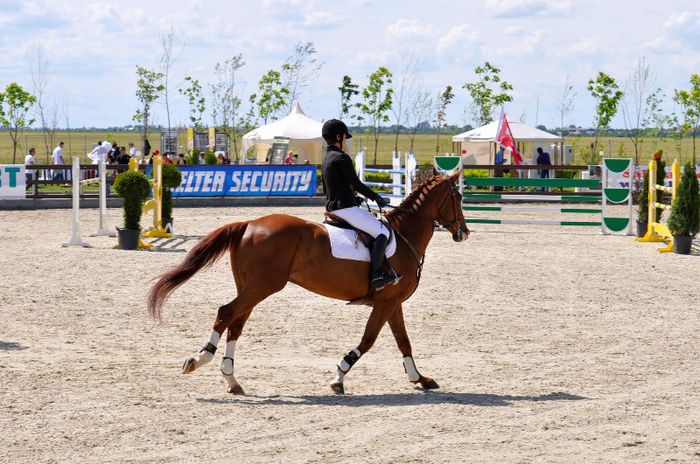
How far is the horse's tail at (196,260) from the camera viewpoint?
314 inches

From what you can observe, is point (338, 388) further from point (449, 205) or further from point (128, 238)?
point (128, 238)

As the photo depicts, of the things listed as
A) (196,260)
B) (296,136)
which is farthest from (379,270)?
(296,136)

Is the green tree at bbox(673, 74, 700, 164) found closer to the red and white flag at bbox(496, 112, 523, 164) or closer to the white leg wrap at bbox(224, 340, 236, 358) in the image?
the red and white flag at bbox(496, 112, 523, 164)

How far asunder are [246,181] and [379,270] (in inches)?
898

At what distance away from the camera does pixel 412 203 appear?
8.84 m

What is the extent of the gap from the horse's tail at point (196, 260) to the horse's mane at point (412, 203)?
1402 mm

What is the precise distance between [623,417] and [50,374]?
4445 millimetres

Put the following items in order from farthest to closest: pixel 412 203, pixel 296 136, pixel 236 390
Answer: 1. pixel 296 136
2. pixel 412 203
3. pixel 236 390

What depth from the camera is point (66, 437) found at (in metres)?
6.44

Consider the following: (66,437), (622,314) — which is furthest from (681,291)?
(66,437)

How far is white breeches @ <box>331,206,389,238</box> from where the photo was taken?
322 inches

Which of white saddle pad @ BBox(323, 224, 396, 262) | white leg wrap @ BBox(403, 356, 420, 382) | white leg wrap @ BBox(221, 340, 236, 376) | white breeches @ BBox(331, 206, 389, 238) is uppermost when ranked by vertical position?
white breeches @ BBox(331, 206, 389, 238)

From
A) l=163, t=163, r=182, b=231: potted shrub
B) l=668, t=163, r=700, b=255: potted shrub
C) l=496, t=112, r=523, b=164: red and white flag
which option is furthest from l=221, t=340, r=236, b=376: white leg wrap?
l=496, t=112, r=523, b=164: red and white flag

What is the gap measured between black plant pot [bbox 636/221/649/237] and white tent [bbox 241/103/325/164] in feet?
Answer: 57.6
